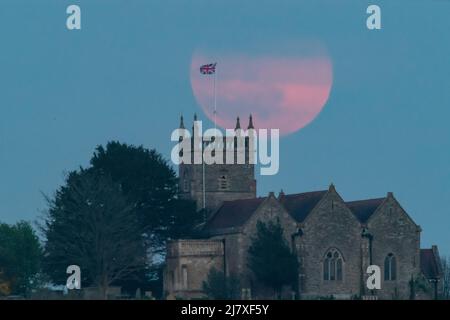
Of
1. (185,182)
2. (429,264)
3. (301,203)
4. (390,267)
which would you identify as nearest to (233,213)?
(301,203)

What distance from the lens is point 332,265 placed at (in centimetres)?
12725

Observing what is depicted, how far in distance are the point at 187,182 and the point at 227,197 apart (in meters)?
3.39

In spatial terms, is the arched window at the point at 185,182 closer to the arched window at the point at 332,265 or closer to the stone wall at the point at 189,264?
the stone wall at the point at 189,264

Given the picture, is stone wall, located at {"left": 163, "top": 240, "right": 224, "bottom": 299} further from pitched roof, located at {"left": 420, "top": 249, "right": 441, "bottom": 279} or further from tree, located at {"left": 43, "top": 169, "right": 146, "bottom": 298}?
pitched roof, located at {"left": 420, "top": 249, "right": 441, "bottom": 279}

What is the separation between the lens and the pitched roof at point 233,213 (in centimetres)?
12582

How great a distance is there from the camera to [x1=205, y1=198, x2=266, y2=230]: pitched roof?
12582 cm

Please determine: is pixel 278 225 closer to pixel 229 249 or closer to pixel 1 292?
pixel 229 249

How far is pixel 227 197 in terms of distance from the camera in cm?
14088

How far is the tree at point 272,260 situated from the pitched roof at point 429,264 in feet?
49.2

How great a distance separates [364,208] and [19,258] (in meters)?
25.5

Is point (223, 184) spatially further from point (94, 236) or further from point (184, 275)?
point (94, 236)

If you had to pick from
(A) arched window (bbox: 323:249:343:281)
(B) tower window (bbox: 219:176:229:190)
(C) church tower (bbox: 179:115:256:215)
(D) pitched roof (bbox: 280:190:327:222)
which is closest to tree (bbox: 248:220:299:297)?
(D) pitched roof (bbox: 280:190:327:222)

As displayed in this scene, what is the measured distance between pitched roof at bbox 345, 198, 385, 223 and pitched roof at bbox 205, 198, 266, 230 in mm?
7600

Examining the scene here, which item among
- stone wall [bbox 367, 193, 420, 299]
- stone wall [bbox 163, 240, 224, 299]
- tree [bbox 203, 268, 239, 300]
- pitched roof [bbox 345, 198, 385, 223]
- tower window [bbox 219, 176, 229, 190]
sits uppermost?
tower window [bbox 219, 176, 229, 190]
